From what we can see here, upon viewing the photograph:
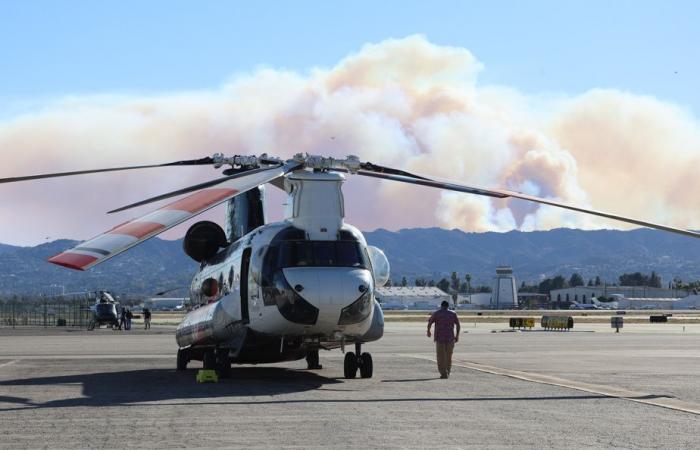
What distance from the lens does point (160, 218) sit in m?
17.4

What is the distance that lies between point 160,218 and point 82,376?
9.75 metres

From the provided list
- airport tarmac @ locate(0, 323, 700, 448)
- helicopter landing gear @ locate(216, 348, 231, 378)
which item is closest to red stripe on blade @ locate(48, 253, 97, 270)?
airport tarmac @ locate(0, 323, 700, 448)

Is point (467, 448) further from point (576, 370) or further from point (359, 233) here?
point (576, 370)

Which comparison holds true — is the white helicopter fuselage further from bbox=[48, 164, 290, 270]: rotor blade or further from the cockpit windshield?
bbox=[48, 164, 290, 270]: rotor blade

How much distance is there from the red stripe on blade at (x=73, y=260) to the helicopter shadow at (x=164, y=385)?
119 inches

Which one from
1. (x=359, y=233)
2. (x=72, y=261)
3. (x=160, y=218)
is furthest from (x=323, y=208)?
(x=72, y=261)

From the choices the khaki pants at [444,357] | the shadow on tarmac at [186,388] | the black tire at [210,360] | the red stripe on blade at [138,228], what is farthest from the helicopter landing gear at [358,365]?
the red stripe on blade at [138,228]

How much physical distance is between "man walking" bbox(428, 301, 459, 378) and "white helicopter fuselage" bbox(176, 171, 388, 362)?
7.91ft

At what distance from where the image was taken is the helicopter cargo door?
23516 millimetres

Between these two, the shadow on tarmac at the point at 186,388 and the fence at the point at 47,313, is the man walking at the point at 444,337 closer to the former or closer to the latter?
the shadow on tarmac at the point at 186,388

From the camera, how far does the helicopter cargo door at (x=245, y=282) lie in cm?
2352

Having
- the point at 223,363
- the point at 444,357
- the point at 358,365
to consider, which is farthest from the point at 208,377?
the point at 444,357

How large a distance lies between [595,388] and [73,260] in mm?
11351

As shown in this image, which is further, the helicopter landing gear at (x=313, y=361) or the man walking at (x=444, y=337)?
the helicopter landing gear at (x=313, y=361)
